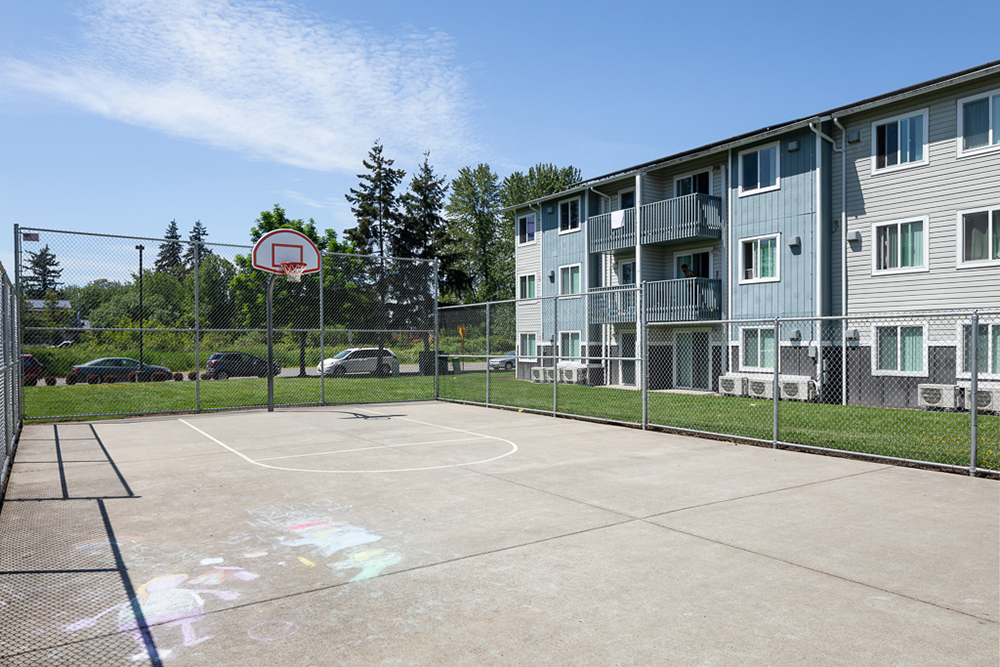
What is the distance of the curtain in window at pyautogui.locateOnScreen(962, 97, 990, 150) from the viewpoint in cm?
1727

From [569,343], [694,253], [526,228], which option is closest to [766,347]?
[694,253]

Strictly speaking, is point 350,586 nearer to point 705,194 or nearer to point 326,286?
point 326,286

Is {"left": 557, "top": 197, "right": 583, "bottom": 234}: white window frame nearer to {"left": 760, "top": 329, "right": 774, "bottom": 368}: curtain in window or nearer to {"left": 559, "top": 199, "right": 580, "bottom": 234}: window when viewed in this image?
{"left": 559, "top": 199, "right": 580, "bottom": 234}: window

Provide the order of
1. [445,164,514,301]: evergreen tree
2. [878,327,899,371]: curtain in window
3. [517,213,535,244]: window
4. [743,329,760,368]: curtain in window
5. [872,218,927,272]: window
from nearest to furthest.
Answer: [872,218,927,272]: window
[878,327,899,371]: curtain in window
[743,329,760,368]: curtain in window
[517,213,535,244]: window
[445,164,514,301]: evergreen tree

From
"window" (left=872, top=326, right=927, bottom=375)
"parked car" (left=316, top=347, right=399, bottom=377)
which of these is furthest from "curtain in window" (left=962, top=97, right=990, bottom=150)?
"parked car" (left=316, top=347, right=399, bottom=377)

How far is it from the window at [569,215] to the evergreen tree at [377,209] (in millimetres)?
19612

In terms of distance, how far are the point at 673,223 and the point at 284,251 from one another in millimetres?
14654

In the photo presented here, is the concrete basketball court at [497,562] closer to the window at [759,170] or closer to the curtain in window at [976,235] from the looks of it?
the curtain in window at [976,235]

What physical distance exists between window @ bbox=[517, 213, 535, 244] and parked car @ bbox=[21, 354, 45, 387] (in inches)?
913

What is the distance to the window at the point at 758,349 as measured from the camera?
21734 mm

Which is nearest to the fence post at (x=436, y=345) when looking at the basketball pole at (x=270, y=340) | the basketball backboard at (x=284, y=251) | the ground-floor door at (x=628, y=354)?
the basketball backboard at (x=284, y=251)

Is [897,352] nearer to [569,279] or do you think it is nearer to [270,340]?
[569,279]

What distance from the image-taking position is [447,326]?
19172mm

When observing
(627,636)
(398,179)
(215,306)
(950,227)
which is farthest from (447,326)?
(398,179)
